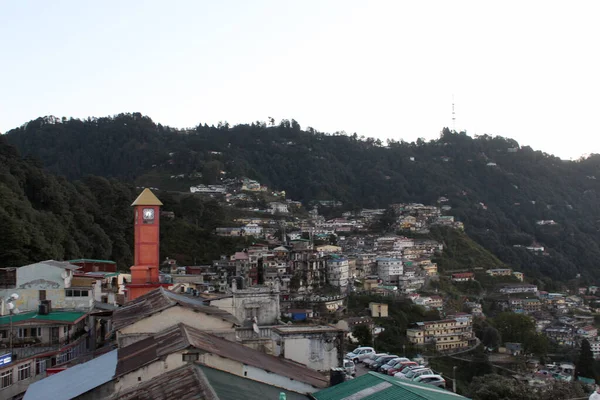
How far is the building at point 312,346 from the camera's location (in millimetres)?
14305

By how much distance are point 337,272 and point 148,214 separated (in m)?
36.3

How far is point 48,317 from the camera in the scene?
17891 millimetres

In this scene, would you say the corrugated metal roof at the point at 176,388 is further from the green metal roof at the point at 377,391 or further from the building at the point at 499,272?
the building at the point at 499,272

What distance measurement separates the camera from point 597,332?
63.4 metres

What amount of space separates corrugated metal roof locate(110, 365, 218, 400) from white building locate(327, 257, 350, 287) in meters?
49.6

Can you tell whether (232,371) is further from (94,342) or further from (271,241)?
(271,241)

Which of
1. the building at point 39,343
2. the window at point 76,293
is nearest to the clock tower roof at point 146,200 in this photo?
the window at point 76,293

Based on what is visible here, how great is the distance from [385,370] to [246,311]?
563 centimetres

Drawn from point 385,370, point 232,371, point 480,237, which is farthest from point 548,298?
point 232,371

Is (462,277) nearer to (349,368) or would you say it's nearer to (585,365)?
(585,365)

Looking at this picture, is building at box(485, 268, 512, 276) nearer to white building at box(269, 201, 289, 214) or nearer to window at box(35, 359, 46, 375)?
white building at box(269, 201, 289, 214)

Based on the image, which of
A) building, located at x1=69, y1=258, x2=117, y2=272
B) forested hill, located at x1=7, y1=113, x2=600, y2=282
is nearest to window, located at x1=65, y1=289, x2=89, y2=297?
building, located at x1=69, y1=258, x2=117, y2=272

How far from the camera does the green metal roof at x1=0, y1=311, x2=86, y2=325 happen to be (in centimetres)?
1716

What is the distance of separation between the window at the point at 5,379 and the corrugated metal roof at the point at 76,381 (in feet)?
7.47
